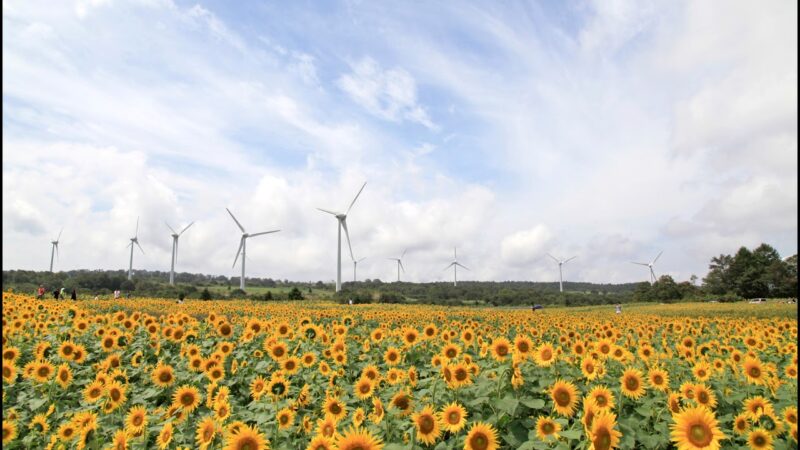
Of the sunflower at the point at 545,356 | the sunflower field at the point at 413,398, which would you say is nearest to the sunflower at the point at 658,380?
the sunflower field at the point at 413,398

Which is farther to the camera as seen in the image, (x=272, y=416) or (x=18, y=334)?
(x=18, y=334)

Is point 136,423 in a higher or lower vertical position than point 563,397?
lower

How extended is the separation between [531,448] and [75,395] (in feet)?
25.9

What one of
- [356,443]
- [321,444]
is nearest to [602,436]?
[356,443]

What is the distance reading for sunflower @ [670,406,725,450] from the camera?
428cm

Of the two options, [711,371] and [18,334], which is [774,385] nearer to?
[711,371]

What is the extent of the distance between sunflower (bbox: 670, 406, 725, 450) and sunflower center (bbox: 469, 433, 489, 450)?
5.18 ft

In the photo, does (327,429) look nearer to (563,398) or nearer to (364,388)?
(364,388)

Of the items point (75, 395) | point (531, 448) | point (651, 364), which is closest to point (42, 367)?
point (75, 395)

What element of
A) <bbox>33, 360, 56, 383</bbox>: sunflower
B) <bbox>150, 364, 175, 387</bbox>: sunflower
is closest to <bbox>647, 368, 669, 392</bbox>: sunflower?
<bbox>150, 364, 175, 387</bbox>: sunflower

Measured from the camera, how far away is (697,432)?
4328mm

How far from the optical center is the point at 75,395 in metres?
8.80

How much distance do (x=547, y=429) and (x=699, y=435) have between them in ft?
4.29

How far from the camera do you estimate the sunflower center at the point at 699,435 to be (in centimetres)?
427
